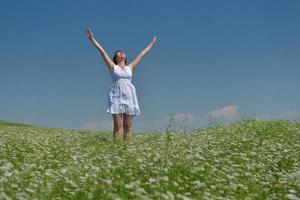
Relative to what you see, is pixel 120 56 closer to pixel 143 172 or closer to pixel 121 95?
pixel 121 95

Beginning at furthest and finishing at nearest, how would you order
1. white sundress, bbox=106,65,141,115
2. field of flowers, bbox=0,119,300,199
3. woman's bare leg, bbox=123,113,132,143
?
woman's bare leg, bbox=123,113,132,143 < white sundress, bbox=106,65,141,115 < field of flowers, bbox=0,119,300,199

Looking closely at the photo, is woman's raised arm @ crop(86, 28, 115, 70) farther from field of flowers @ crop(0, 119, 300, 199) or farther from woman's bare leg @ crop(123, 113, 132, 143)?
field of flowers @ crop(0, 119, 300, 199)

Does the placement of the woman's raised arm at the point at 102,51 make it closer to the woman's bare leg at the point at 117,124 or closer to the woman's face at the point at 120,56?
the woman's face at the point at 120,56

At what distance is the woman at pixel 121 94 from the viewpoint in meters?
15.5

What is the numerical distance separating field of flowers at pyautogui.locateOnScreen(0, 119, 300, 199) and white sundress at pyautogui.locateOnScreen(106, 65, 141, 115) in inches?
40.5

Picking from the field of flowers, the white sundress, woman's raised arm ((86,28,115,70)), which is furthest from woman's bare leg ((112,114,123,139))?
woman's raised arm ((86,28,115,70))

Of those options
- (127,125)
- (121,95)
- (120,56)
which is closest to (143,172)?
(121,95)

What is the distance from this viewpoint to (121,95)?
1550 centimetres

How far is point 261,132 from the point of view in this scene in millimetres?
19453

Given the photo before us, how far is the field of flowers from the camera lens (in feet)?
25.8

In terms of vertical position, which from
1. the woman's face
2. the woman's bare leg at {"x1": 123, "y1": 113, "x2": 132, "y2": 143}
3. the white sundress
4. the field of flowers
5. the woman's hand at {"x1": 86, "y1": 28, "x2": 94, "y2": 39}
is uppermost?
the woman's hand at {"x1": 86, "y1": 28, "x2": 94, "y2": 39}

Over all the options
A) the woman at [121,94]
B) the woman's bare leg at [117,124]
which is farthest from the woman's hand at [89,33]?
the woman's bare leg at [117,124]

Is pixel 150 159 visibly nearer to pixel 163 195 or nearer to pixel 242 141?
pixel 163 195

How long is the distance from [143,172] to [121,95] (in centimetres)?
647
